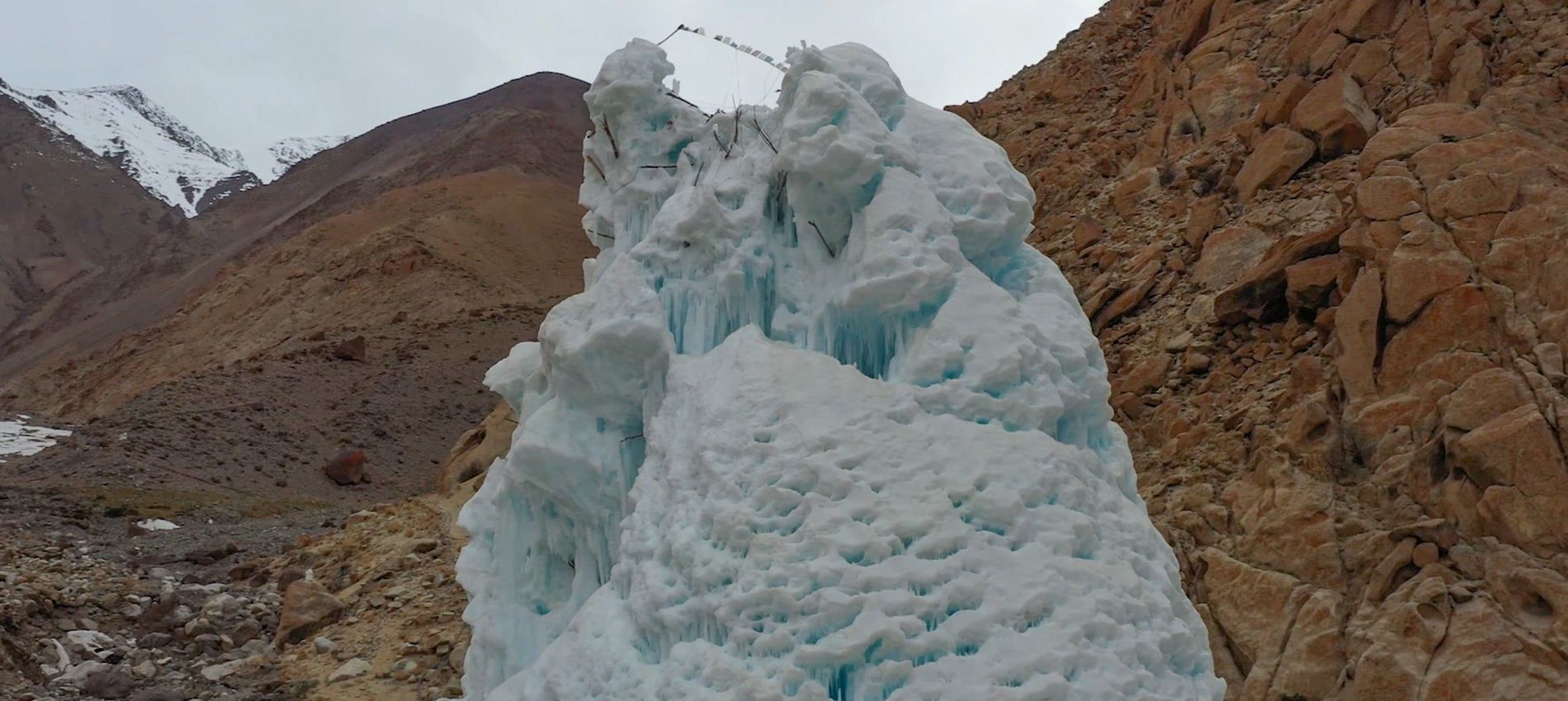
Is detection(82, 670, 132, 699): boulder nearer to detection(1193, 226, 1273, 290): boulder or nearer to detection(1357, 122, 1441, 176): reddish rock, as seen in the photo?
detection(1193, 226, 1273, 290): boulder

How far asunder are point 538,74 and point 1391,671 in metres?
69.6

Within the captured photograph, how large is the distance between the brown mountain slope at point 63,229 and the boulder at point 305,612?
47.4m

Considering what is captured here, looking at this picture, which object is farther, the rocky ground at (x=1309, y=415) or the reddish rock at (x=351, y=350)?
the reddish rock at (x=351, y=350)

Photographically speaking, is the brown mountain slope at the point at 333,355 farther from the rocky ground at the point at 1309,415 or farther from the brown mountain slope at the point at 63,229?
the brown mountain slope at the point at 63,229

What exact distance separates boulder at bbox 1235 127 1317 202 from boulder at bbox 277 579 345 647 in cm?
978

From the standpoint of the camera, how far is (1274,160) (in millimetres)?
11836

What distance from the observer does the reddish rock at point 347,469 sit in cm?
2031

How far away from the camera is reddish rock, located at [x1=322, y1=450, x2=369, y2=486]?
2031 centimetres

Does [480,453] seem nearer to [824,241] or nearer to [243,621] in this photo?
[243,621]

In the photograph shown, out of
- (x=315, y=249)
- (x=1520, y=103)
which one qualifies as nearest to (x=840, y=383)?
(x=1520, y=103)

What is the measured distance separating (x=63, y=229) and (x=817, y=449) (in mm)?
76180

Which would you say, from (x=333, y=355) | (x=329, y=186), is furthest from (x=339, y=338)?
(x=329, y=186)

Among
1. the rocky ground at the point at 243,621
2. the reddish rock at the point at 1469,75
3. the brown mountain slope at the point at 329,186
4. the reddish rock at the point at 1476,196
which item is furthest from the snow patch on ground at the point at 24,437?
the reddish rock at the point at 1469,75

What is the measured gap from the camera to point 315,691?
320 inches
